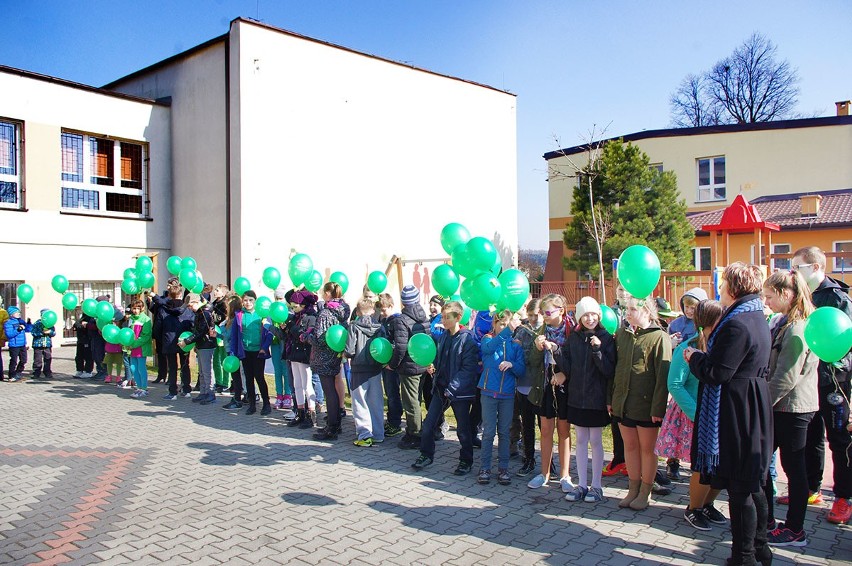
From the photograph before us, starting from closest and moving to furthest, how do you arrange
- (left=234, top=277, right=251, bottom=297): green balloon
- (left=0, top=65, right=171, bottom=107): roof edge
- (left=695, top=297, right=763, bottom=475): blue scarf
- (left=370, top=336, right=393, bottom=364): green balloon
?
(left=695, top=297, right=763, bottom=475): blue scarf < (left=370, top=336, right=393, bottom=364): green balloon < (left=234, top=277, right=251, bottom=297): green balloon < (left=0, top=65, right=171, bottom=107): roof edge

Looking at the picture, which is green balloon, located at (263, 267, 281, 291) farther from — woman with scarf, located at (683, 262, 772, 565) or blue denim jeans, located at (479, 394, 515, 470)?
woman with scarf, located at (683, 262, 772, 565)

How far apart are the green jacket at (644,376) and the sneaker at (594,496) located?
746 mm

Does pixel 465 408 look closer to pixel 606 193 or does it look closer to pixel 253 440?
pixel 253 440

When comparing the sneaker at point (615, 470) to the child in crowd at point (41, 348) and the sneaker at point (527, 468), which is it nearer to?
the sneaker at point (527, 468)

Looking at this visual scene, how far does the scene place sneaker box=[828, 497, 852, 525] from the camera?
486 cm

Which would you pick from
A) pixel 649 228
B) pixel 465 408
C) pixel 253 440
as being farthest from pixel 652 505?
pixel 649 228

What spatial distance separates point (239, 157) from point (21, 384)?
6913mm

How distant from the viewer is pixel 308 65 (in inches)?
671

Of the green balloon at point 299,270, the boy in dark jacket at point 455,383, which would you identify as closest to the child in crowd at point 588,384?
the boy in dark jacket at point 455,383

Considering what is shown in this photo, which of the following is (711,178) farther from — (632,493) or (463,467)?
(632,493)

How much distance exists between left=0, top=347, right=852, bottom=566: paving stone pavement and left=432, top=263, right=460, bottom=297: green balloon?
5.91ft

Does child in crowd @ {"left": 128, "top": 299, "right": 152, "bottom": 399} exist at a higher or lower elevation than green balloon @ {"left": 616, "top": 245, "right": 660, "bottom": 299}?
lower

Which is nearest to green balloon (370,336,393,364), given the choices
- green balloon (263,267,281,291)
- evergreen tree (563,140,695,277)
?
green balloon (263,267,281,291)

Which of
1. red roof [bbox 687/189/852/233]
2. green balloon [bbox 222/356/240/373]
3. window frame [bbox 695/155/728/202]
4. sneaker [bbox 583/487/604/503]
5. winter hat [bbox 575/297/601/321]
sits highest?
window frame [bbox 695/155/728/202]
